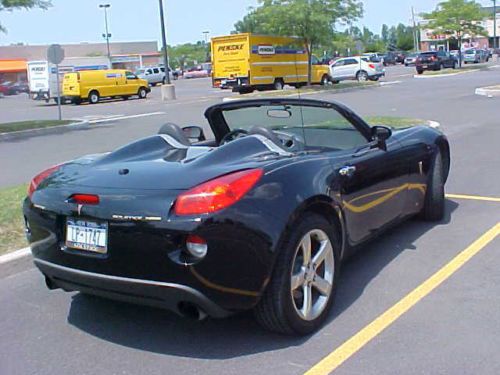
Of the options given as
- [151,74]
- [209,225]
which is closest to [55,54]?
[209,225]

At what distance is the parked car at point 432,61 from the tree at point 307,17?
1645 centimetres

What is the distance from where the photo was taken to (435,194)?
19.4ft

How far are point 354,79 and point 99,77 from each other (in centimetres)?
1750

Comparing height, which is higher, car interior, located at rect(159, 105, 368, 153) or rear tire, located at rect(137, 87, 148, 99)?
rear tire, located at rect(137, 87, 148, 99)

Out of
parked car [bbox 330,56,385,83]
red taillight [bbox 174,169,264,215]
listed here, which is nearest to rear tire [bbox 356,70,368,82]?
parked car [bbox 330,56,385,83]

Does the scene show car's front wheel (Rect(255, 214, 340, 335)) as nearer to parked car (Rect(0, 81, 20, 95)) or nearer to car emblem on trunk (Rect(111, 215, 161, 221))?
car emblem on trunk (Rect(111, 215, 161, 221))

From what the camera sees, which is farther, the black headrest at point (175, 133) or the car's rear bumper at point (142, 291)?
the black headrest at point (175, 133)

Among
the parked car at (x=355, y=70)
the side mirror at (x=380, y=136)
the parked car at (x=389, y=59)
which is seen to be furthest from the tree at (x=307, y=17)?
the parked car at (x=389, y=59)

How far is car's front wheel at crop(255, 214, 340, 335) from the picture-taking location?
350 centimetres

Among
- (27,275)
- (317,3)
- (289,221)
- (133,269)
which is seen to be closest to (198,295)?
(133,269)

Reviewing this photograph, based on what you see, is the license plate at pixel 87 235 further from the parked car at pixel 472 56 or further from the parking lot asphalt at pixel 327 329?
the parked car at pixel 472 56

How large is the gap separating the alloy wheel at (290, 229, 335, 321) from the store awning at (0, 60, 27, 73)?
252 ft

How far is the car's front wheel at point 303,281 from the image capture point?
350cm

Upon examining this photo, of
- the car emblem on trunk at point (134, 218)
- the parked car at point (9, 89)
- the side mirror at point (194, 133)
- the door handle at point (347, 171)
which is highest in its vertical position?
the parked car at point (9, 89)
